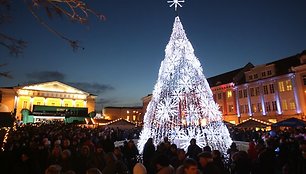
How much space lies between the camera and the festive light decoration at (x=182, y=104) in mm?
13039

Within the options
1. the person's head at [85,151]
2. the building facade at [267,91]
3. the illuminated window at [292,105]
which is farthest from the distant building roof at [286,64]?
the person's head at [85,151]

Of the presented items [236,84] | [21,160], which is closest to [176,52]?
[21,160]

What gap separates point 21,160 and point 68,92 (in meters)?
80.9

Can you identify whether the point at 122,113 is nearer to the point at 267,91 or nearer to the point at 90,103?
the point at 90,103

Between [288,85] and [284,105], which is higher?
[288,85]

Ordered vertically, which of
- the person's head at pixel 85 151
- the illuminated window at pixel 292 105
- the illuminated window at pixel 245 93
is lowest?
the person's head at pixel 85 151

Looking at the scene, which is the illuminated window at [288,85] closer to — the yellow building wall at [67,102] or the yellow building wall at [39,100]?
the yellow building wall at [67,102]

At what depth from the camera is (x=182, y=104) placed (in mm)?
14117

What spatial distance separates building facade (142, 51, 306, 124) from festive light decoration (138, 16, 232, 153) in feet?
79.4

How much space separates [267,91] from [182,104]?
28.6 meters

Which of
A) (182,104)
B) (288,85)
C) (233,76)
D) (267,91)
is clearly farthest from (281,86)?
(182,104)

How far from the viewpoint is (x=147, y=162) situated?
28.0 feet

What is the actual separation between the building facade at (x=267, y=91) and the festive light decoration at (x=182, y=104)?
24.2m

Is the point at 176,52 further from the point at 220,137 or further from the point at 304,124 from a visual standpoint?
the point at 304,124
